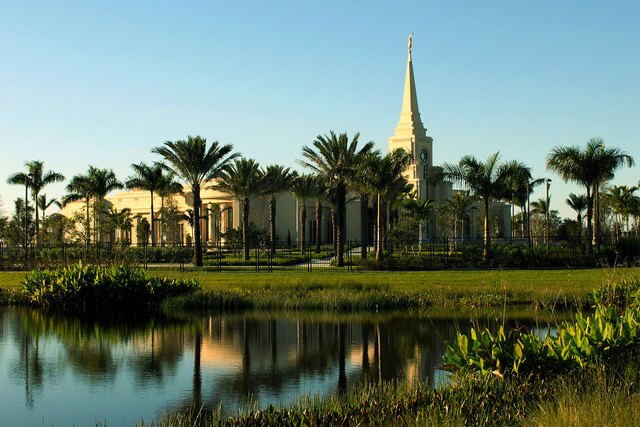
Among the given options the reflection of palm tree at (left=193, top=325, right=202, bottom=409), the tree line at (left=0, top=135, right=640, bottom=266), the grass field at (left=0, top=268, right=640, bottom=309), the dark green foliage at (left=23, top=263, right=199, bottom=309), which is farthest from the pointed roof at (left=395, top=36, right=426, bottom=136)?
the reflection of palm tree at (left=193, top=325, right=202, bottom=409)

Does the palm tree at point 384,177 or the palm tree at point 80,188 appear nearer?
the palm tree at point 384,177

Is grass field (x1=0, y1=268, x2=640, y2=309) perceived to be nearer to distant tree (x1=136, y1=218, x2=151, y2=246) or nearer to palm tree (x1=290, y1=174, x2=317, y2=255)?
palm tree (x1=290, y1=174, x2=317, y2=255)

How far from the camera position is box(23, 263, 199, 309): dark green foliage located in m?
26.2

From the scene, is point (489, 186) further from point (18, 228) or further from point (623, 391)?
point (18, 228)

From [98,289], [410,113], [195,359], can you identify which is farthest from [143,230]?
[195,359]

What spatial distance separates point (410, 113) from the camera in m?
74.6

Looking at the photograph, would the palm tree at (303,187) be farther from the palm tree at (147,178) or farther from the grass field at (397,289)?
the grass field at (397,289)

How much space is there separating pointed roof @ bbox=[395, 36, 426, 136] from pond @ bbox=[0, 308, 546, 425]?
51.4 m

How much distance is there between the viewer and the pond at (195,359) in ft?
44.6

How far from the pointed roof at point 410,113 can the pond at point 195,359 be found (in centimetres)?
5137

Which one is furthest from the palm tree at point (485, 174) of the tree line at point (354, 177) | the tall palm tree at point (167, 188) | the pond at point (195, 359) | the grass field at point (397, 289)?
the tall palm tree at point (167, 188)

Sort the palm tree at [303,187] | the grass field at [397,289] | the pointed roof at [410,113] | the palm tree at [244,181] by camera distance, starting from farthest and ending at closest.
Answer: the pointed roof at [410,113], the palm tree at [303,187], the palm tree at [244,181], the grass field at [397,289]

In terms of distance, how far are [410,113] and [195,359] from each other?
195 feet

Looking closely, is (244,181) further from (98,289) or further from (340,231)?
(98,289)
